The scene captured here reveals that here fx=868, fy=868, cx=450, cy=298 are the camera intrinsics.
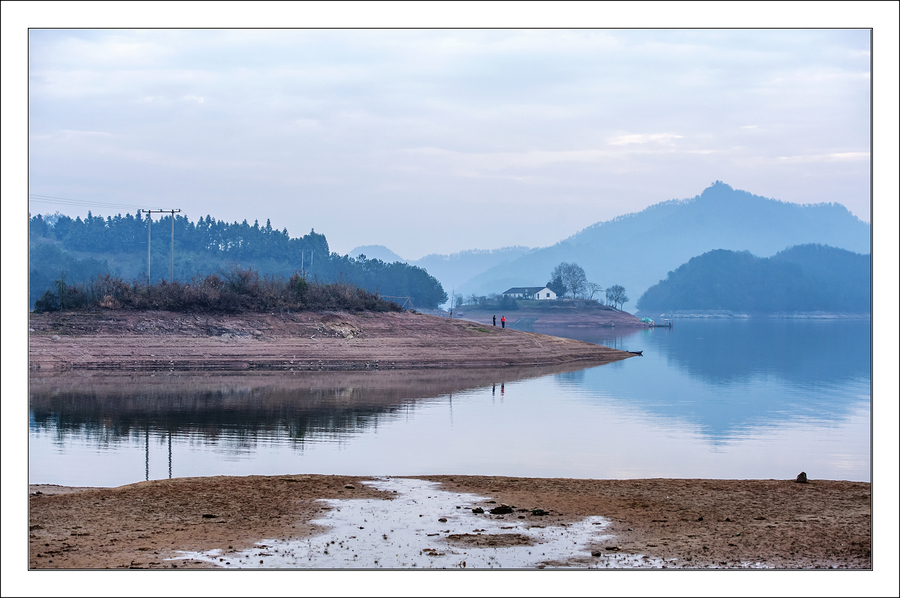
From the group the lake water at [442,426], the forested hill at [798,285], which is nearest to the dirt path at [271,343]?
the lake water at [442,426]

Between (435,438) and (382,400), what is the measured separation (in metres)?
8.91

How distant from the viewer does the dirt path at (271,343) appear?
133ft

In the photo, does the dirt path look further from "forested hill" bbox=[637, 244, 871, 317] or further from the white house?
"forested hill" bbox=[637, 244, 871, 317]

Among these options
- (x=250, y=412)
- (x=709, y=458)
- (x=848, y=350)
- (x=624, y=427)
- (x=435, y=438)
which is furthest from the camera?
(x=848, y=350)

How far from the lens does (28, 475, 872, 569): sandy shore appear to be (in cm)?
983

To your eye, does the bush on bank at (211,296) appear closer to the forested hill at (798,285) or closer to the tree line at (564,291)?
the tree line at (564,291)

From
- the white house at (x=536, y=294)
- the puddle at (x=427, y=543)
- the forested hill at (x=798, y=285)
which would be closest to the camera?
the puddle at (x=427, y=543)

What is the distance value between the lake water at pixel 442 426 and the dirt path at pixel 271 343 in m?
3.40

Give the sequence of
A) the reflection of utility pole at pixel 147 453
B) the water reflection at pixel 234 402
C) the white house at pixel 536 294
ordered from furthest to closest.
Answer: the white house at pixel 536 294 < the water reflection at pixel 234 402 < the reflection of utility pole at pixel 147 453

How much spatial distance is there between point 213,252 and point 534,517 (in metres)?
148

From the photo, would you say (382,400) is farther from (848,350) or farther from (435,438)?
(848,350)

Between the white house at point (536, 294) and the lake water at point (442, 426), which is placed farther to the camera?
the white house at point (536, 294)

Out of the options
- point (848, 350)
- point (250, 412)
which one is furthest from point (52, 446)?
point (848, 350)

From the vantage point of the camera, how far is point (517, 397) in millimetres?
32531
